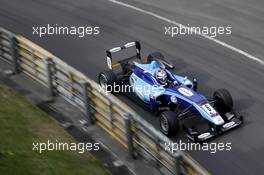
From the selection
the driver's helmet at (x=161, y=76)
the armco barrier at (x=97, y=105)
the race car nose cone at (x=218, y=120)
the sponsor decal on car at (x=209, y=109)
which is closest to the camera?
the armco barrier at (x=97, y=105)

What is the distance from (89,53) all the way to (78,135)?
590 cm

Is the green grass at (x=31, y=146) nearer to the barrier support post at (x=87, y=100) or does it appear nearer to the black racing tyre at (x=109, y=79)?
the barrier support post at (x=87, y=100)

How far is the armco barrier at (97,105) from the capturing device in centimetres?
Answer: 1056

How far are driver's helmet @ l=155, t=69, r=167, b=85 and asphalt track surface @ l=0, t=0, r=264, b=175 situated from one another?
0.88 m

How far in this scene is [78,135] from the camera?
493 inches

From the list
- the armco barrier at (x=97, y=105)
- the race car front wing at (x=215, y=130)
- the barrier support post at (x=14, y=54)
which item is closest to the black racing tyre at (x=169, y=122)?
the race car front wing at (x=215, y=130)

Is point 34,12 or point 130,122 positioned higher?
point 130,122

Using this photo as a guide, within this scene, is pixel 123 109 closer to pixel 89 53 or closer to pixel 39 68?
pixel 39 68

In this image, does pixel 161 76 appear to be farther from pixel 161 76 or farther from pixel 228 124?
pixel 228 124

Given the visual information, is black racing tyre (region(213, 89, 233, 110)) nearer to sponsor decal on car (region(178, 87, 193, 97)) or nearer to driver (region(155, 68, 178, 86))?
sponsor decal on car (region(178, 87, 193, 97))

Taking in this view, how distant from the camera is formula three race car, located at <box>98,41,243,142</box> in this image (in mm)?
13352

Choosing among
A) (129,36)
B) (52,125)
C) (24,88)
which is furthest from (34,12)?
(52,125)
